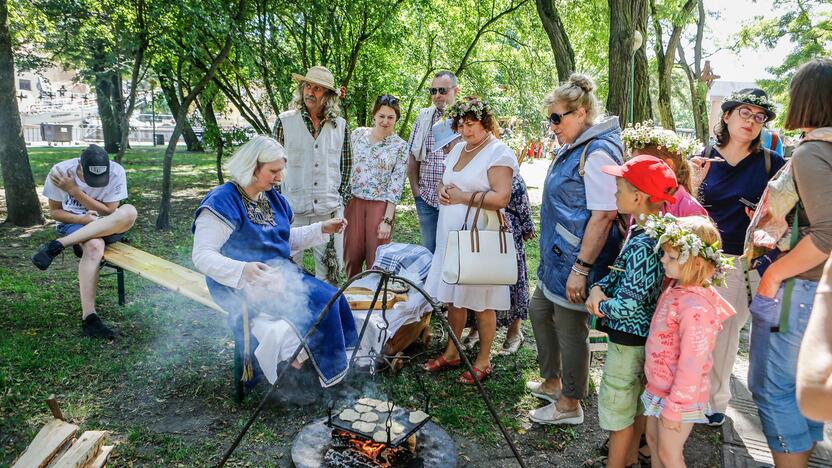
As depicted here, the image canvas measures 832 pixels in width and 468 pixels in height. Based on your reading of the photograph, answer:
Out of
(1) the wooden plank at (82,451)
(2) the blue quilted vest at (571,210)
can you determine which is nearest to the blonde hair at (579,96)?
(2) the blue quilted vest at (571,210)

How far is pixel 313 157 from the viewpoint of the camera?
4539 millimetres

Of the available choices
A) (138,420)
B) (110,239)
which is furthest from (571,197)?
(110,239)

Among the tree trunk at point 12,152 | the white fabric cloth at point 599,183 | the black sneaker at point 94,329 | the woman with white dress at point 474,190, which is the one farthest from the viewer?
the tree trunk at point 12,152

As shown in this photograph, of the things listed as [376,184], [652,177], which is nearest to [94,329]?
[376,184]

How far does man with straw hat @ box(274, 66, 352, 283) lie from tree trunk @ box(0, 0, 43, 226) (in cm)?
519

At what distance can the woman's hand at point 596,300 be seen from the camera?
263 cm

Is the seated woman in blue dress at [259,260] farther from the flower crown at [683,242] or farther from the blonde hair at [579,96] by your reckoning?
the flower crown at [683,242]

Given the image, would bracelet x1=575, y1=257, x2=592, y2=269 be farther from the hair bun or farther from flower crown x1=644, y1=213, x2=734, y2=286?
the hair bun

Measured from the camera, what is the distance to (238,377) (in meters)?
3.38

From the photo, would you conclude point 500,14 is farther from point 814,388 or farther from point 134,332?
point 814,388

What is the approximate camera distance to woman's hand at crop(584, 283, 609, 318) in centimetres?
263

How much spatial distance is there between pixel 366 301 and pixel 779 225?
8.68ft

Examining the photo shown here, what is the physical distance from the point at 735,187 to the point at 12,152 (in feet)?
28.8

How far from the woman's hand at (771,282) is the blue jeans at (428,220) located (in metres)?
2.67
